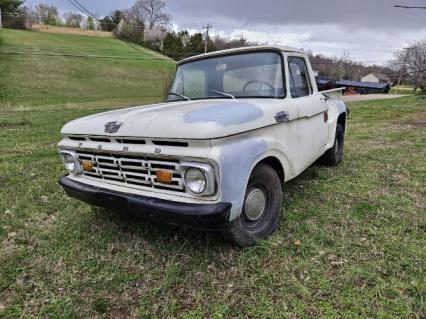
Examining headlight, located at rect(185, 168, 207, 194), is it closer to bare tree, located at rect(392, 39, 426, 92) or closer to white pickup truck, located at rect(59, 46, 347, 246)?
white pickup truck, located at rect(59, 46, 347, 246)

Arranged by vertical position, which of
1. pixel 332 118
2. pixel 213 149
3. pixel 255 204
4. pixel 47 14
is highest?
pixel 47 14

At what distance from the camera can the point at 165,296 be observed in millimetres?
2402

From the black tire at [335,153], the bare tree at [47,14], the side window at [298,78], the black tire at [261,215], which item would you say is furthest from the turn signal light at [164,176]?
the bare tree at [47,14]

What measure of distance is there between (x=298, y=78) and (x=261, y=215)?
1.75 m

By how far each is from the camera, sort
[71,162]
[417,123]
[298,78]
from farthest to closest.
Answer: [417,123]
[298,78]
[71,162]

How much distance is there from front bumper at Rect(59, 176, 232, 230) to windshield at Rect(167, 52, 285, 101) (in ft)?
4.87

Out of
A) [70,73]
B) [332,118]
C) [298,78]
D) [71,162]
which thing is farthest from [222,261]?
[70,73]

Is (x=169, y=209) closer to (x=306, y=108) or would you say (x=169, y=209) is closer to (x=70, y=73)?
(x=306, y=108)

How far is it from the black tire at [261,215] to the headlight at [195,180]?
1.26 ft

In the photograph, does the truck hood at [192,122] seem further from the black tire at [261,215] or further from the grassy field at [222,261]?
the grassy field at [222,261]

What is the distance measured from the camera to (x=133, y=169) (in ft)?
8.84

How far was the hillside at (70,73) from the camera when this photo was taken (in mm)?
27062

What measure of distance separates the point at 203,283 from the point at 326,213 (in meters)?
1.74

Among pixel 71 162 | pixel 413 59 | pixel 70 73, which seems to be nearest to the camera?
pixel 71 162
